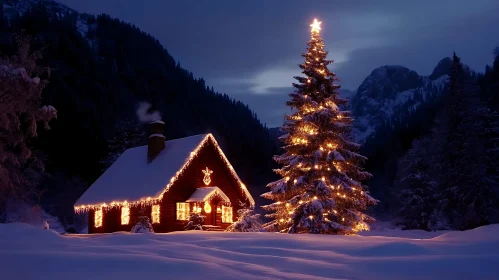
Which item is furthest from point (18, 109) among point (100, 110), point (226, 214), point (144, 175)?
point (100, 110)

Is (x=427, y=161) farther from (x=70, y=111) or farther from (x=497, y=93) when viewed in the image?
(x=70, y=111)

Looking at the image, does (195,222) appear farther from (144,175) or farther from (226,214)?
(144,175)

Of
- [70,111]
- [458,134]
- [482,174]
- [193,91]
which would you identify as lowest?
[482,174]

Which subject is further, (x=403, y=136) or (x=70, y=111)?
(x=403, y=136)

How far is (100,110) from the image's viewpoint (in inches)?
4488

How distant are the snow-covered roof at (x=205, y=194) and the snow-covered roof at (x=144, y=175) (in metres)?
1.90

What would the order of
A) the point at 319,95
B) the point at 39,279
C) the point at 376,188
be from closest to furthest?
the point at 39,279 → the point at 319,95 → the point at 376,188

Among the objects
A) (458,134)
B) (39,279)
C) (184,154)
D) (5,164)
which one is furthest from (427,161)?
(39,279)

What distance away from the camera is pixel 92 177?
79.5m

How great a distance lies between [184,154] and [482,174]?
23.4 meters

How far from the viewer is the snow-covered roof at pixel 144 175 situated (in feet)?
120

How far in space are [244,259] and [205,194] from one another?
2394cm

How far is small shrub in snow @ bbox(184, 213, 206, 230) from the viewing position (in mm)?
33812

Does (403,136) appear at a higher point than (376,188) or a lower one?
higher
